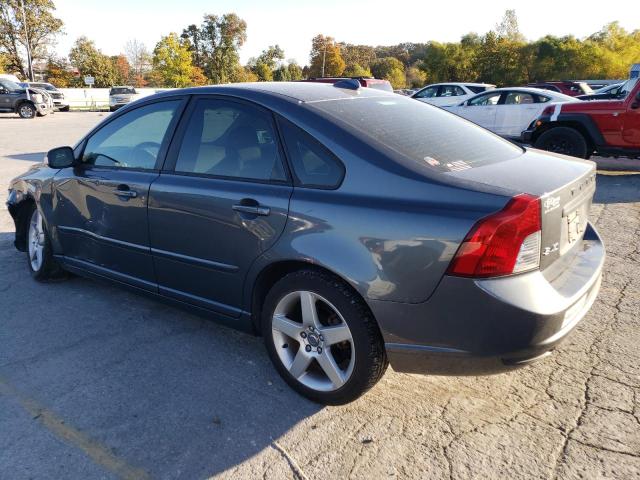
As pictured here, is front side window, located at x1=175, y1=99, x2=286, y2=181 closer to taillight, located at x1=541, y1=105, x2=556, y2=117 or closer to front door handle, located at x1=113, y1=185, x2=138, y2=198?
front door handle, located at x1=113, y1=185, x2=138, y2=198

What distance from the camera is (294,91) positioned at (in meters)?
3.04

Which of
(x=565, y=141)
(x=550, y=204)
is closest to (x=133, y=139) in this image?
(x=550, y=204)

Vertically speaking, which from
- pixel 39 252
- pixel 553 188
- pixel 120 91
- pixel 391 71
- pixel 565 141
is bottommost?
pixel 39 252

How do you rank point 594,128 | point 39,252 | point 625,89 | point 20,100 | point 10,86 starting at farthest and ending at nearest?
point 10,86 < point 20,100 < point 625,89 < point 594,128 < point 39,252

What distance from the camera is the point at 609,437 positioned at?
7.73 ft

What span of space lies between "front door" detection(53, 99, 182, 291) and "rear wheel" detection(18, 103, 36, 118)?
25186 mm

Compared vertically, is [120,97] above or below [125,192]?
above

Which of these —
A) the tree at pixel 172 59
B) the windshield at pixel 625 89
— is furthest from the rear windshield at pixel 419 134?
the tree at pixel 172 59

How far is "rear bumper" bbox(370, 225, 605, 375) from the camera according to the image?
2084mm

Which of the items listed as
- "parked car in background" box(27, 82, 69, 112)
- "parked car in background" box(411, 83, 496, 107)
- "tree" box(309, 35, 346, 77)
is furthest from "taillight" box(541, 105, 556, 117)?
"tree" box(309, 35, 346, 77)

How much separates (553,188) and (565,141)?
7.62 m

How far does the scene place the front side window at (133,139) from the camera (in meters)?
3.37

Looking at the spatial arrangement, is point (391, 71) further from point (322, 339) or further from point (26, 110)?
point (322, 339)

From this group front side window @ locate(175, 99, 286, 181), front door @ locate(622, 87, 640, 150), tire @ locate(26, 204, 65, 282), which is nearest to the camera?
front side window @ locate(175, 99, 286, 181)
